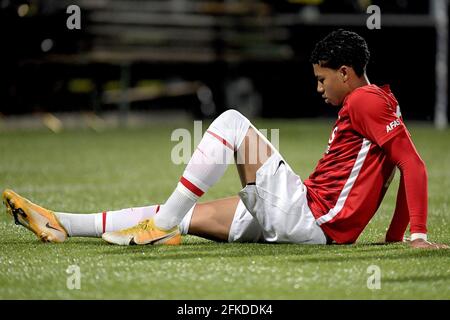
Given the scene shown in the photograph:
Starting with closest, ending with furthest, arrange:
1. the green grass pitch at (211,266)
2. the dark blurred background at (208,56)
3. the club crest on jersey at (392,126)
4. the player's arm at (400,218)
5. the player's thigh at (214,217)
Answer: the green grass pitch at (211,266) → the club crest on jersey at (392,126) → the player's arm at (400,218) → the player's thigh at (214,217) → the dark blurred background at (208,56)

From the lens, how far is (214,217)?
448cm

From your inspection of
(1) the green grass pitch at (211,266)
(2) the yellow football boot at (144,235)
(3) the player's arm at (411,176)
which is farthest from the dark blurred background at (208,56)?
(3) the player's arm at (411,176)

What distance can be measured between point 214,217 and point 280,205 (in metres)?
0.37

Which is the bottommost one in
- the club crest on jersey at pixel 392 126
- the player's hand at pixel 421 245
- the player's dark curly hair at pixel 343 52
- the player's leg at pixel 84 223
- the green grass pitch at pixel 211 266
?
the green grass pitch at pixel 211 266

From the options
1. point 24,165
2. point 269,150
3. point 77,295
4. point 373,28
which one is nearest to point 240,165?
point 269,150

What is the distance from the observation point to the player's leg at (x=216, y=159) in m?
4.17

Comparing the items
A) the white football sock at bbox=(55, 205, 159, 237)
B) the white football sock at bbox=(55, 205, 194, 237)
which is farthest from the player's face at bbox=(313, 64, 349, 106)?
the white football sock at bbox=(55, 205, 159, 237)

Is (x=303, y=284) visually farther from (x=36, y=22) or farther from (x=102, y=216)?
(x=36, y=22)

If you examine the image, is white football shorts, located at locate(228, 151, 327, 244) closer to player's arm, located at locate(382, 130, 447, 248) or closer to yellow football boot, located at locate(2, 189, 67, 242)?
player's arm, located at locate(382, 130, 447, 248)

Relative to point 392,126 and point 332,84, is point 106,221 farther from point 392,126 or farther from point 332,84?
point 392,126

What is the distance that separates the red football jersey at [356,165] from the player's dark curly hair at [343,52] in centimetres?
12

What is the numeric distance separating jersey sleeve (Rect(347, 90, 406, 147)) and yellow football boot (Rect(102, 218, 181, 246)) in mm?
919

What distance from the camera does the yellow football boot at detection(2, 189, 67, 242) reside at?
4.36 m

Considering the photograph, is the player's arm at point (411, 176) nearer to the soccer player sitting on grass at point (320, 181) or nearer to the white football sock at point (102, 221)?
the soccer player sitting on grass at point (320, 181)
